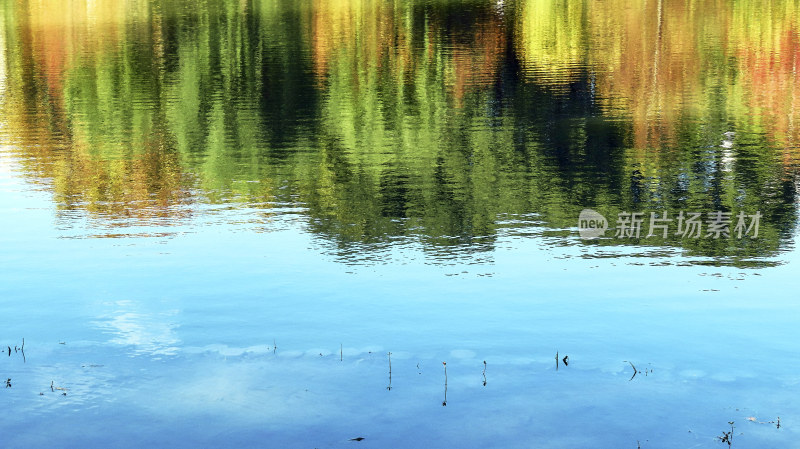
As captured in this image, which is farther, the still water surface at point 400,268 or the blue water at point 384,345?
the still water surface at point 400,268

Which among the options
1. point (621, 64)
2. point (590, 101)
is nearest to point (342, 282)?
point (590, 101)

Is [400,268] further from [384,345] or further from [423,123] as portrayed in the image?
[423,123]

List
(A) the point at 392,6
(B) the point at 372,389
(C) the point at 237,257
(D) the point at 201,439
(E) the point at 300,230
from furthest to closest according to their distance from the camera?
1. (A) the point at 392,6
2. (E) the point at 300,230
3. (C) the point at 237,257
4. (B) the point at 372,389
5. (D) the point at 201,439

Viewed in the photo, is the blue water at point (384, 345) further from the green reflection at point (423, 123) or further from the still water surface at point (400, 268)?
the green reflection at point (423, 123)

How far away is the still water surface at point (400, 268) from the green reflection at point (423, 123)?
20 cm

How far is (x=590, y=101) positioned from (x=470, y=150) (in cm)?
1358

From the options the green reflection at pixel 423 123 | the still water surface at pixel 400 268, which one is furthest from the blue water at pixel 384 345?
the green reflection at pixel 423 123

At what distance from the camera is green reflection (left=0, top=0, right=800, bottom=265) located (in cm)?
2455

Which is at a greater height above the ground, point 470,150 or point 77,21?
point 77,21

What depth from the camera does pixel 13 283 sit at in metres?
18.4

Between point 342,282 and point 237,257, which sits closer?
point 342,282

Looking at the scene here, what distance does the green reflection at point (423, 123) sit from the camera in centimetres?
2455

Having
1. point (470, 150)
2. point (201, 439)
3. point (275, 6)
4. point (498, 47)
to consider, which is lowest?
point (201, 439)

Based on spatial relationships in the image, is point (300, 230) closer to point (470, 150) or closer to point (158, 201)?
point (158, 201)
